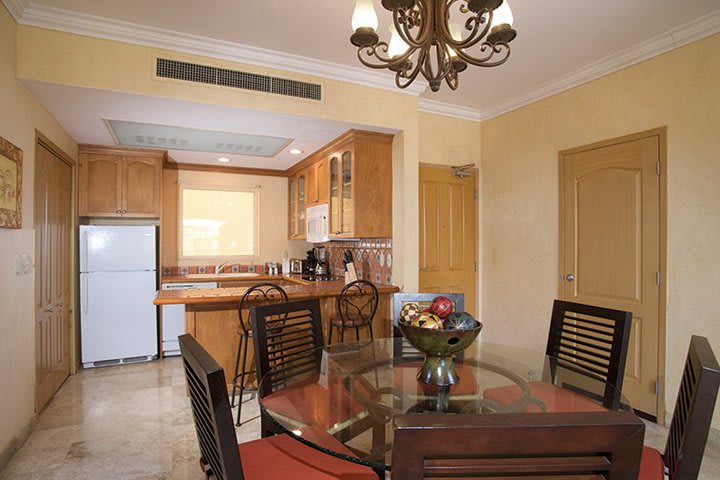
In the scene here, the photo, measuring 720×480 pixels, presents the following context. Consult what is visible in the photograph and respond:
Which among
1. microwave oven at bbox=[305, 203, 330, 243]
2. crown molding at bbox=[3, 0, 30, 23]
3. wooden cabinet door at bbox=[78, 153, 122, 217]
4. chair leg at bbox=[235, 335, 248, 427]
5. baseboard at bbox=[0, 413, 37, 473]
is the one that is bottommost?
baseboard at bbox=[0, 413, 37, 473]

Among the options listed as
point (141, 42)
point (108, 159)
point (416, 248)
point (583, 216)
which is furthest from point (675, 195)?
point (108, 159)

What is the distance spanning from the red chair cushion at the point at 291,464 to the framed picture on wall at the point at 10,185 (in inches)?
74.7

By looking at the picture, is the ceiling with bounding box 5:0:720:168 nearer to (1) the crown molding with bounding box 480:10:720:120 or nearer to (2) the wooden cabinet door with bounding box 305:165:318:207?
(1) the crown molding with bounding box 480:10:720:120

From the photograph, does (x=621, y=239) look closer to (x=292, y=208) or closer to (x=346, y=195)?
(x=346, y=195)

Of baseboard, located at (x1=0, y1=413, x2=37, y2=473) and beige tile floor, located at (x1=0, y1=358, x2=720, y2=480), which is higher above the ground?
baseboard, located at (x1=0, y1=413, x2=37, y2=473)

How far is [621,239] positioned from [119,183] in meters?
4.77

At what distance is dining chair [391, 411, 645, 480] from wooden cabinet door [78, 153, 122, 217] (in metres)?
4.61

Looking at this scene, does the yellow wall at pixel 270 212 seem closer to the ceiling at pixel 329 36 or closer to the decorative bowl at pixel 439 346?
the ceiling at pixel 329 36

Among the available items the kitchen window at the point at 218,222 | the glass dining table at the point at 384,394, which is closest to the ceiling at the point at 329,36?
the kitchen window at the point at 218,222

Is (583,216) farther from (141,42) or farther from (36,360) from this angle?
(36,360)

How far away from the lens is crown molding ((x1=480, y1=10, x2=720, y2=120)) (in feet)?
8.32

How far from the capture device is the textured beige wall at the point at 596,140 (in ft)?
8.45

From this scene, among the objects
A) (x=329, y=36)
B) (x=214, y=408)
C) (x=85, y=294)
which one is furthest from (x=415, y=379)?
(x=85, y=294)

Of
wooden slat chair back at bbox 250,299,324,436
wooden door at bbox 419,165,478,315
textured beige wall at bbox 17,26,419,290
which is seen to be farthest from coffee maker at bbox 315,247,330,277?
wooden slat chair back at bbox 250,299,324,436
